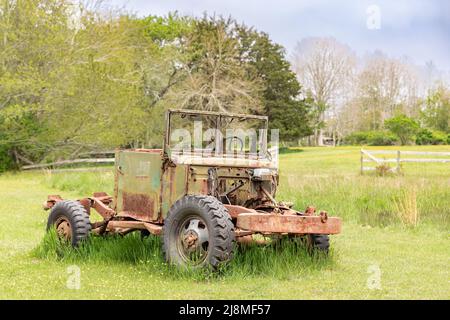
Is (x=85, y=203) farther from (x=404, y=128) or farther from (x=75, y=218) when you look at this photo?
(x=404, y=128)

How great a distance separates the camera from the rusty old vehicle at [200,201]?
840 cm

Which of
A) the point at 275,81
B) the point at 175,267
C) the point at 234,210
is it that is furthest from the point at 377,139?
the point at 175,267

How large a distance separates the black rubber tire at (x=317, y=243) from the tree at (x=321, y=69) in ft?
219

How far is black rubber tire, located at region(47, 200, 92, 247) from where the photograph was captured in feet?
31.8

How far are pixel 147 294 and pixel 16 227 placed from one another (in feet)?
21.0

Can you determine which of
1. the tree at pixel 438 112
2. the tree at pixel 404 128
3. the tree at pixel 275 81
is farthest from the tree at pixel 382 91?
the tree at pixel 275 81

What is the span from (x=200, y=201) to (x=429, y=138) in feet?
176

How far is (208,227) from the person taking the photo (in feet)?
27.1

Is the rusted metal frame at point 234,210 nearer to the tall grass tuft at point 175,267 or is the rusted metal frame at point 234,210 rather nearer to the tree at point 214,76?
the tall grass tuft at point 175,267

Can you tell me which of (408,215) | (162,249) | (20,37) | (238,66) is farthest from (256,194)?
(238,66)

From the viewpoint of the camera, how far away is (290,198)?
55.4 feet

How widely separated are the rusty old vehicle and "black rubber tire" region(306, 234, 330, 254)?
0.01 m

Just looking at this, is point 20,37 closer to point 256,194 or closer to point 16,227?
point 16,227

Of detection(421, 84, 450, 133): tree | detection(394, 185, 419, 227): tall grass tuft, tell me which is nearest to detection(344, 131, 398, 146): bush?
detection(421, 84, 450, 133): tree
